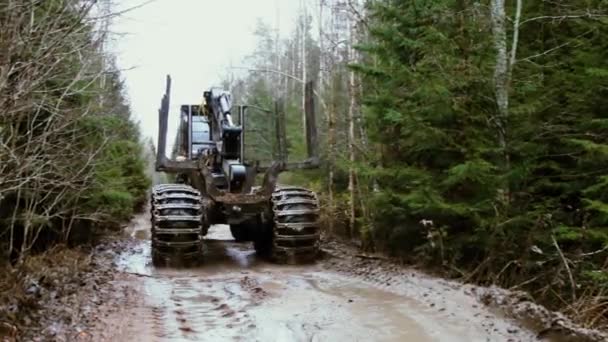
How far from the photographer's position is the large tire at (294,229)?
9.84 m

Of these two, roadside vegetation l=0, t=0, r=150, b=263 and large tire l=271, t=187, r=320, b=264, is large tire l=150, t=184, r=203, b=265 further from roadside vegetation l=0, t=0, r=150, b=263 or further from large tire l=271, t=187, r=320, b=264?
large tire l=271, t=187, r=320, b=264

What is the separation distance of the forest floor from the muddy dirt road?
0.03 ft

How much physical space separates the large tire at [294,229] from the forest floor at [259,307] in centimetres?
63

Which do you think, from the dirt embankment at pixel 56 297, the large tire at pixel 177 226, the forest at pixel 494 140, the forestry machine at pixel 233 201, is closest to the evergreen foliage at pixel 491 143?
the forest at pixel 494 140

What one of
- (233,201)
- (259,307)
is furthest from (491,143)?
(233,201)

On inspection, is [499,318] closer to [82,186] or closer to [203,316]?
[203,316]

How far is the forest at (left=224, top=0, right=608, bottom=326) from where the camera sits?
7.28 meters

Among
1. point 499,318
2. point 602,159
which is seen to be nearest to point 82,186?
point 499,318

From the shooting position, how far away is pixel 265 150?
11.0 metres

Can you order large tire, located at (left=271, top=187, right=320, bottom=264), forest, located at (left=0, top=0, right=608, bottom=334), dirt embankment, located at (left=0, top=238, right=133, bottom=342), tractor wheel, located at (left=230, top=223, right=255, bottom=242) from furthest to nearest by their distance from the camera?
1. tractor wheel, located at (left=230, top=223, right=255, bottom=242)
2. large tire, located at (left=271, top=187, right=320, bottom=264)
3. forest, located at (left=0, top=0, right=608, bottom=334)
4. dirt embankment, located at (left=0, top=238, right=133, bottom=342)

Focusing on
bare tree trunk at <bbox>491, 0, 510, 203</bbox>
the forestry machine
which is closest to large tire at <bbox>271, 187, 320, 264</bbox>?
the forestry machine

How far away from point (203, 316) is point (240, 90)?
33315 mm

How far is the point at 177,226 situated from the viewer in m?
9.25

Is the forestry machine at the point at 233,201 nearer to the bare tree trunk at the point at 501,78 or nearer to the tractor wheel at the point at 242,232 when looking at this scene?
the tractor wheel at the point at 242,232
